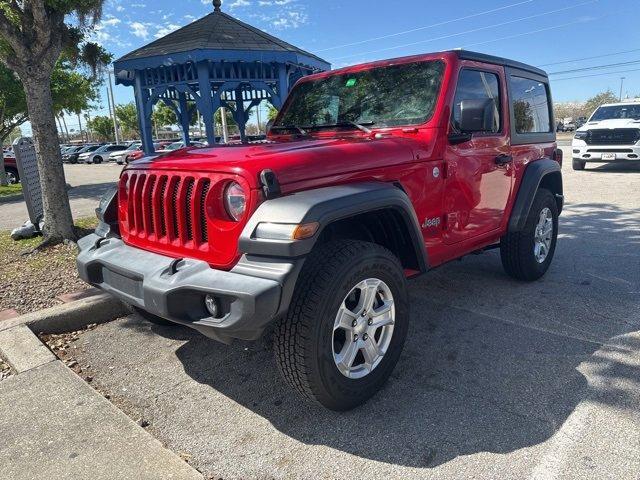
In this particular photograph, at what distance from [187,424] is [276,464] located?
0.61 metres

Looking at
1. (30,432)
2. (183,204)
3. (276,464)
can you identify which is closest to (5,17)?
(183,204)

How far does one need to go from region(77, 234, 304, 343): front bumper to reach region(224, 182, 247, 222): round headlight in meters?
0.27

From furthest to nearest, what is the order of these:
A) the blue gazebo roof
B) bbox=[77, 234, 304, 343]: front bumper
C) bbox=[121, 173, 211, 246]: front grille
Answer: the blue gazebo roof < bbox=[121, 173, 211, 246]: front grille < bbox=[77, 234, 304, 343]: front bumper

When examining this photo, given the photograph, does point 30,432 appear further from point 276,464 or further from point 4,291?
point 4,291

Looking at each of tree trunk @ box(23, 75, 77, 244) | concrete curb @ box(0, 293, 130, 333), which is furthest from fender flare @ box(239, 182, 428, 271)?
tree trunk @ box(23, 75, 77, 244)

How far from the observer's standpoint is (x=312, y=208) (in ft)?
7.50

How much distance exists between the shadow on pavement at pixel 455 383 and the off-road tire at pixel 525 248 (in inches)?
12.2

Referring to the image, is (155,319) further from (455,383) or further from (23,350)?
(455,383)

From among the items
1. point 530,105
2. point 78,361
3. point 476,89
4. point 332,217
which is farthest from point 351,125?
point 78,361

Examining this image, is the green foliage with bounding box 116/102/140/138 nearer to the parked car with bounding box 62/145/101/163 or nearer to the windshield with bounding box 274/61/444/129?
the parked car with bounding box 62/145/101/163

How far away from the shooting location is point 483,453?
2.31m

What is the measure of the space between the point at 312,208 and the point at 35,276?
3798 millimetres

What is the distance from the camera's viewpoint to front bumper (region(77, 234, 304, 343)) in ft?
7.10

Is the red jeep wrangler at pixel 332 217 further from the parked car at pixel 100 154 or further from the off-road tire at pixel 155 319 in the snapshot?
the parked car at pixel 100 154
